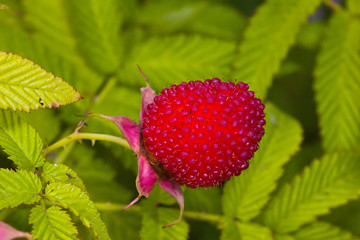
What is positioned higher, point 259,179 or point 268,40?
point 268,40

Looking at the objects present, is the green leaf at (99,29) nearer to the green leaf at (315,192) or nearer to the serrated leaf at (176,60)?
the serrated leaf at (176,60)

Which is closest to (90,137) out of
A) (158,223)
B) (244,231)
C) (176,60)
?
(158,223)

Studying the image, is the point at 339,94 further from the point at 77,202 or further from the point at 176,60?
the point at 77,202

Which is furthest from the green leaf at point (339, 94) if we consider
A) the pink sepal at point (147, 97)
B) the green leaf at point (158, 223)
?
the pink sepal at point (147, 97)

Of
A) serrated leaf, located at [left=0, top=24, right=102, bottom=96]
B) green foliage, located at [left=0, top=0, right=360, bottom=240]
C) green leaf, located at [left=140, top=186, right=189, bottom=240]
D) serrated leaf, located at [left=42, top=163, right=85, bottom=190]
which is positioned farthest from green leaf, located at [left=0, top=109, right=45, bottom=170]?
serrated leaf, located at [left=0, top=24, right=102, bottom=96]

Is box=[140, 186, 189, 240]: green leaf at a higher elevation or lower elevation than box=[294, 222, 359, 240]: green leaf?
higher

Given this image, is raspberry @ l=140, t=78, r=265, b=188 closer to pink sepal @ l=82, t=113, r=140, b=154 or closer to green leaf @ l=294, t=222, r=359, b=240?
pink sepal @ l=82, t=113, r=140, b=154
